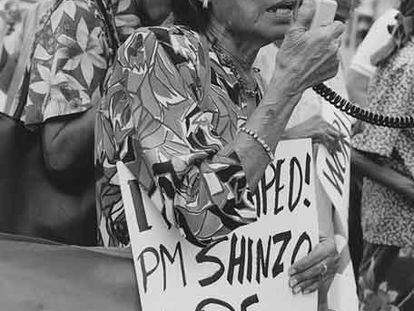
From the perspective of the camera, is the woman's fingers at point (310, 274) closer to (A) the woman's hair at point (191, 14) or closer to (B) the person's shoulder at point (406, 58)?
(A) the woman's hair at point (191, 14)

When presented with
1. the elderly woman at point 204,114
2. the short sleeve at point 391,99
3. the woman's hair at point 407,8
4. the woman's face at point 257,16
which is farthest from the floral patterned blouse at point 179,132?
the woman's hair at point 407,8

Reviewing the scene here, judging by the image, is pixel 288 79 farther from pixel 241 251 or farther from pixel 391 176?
pixel 391 176

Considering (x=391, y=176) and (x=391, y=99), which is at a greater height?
(x=391, y=99)

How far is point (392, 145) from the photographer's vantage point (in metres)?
4.77

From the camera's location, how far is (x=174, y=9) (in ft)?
9.94

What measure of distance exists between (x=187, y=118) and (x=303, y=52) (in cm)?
27

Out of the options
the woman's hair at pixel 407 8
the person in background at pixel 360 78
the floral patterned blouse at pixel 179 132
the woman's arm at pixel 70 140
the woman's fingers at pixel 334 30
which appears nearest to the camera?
the floral patterned blouse at pixel 179 132

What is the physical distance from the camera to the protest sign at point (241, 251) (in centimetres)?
272

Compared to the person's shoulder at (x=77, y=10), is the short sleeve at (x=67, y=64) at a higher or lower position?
lower

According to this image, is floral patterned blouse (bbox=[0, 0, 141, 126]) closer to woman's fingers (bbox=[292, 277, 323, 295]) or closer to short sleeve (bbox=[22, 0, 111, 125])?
short sleeve (bbox=[22, 0, 111, 125])

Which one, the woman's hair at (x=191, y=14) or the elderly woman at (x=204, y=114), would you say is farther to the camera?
the woman's hair at (x=191, y=14)

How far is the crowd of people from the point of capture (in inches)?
106

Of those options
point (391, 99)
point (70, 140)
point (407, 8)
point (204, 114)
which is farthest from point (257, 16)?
point (407, 8)

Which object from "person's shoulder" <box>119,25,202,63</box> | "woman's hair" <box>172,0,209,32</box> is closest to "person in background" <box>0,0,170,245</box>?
"woman's hair" <box>172,0,209,32</box>
